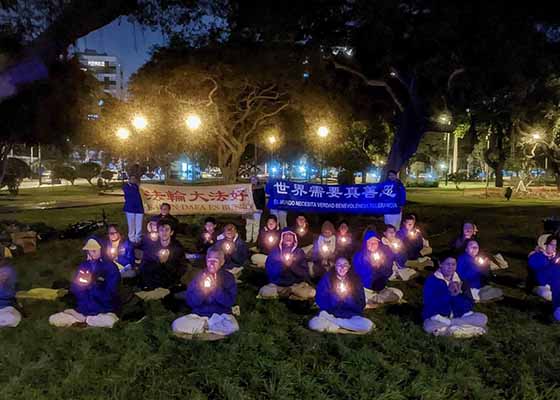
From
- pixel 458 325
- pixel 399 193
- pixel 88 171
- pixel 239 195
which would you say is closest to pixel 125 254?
pixel 239 195

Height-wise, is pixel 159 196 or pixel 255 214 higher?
pixel 159 196

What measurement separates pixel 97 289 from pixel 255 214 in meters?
6.55

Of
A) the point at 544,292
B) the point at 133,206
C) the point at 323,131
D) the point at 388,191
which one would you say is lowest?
the point at 544,292

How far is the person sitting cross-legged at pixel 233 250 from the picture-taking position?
31.3 ft

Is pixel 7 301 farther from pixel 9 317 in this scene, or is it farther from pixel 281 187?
pixel 281 187

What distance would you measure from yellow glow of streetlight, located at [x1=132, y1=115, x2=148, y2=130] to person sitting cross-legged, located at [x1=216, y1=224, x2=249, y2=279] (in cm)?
1283

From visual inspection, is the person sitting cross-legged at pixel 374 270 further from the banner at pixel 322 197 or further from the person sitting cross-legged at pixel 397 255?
the banner at pixel 322 197

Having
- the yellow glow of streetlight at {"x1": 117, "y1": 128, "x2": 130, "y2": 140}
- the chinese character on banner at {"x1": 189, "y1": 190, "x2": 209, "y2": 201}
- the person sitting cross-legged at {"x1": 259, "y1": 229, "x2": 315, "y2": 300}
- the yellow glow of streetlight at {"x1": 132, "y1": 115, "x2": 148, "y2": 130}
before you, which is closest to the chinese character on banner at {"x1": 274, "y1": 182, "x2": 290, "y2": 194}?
the chinese character on banner at {"x1": 189, "y1": 190, "x2": 209, "y2": 201}

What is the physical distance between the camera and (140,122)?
69.8ft

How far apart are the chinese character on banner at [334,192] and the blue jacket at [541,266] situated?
5163mm

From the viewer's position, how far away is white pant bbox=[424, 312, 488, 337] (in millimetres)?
6366

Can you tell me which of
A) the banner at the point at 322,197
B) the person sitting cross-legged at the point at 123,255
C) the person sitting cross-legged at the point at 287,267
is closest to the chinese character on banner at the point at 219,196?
the banner at the point at 322,197

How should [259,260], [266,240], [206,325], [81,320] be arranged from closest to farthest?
1. [206,325]
2. [81,320]
3. [266,240]
4. [259,260]

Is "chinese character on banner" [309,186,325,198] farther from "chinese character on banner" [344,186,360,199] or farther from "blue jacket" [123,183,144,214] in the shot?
"blue jacket" [123,183,144,214]
